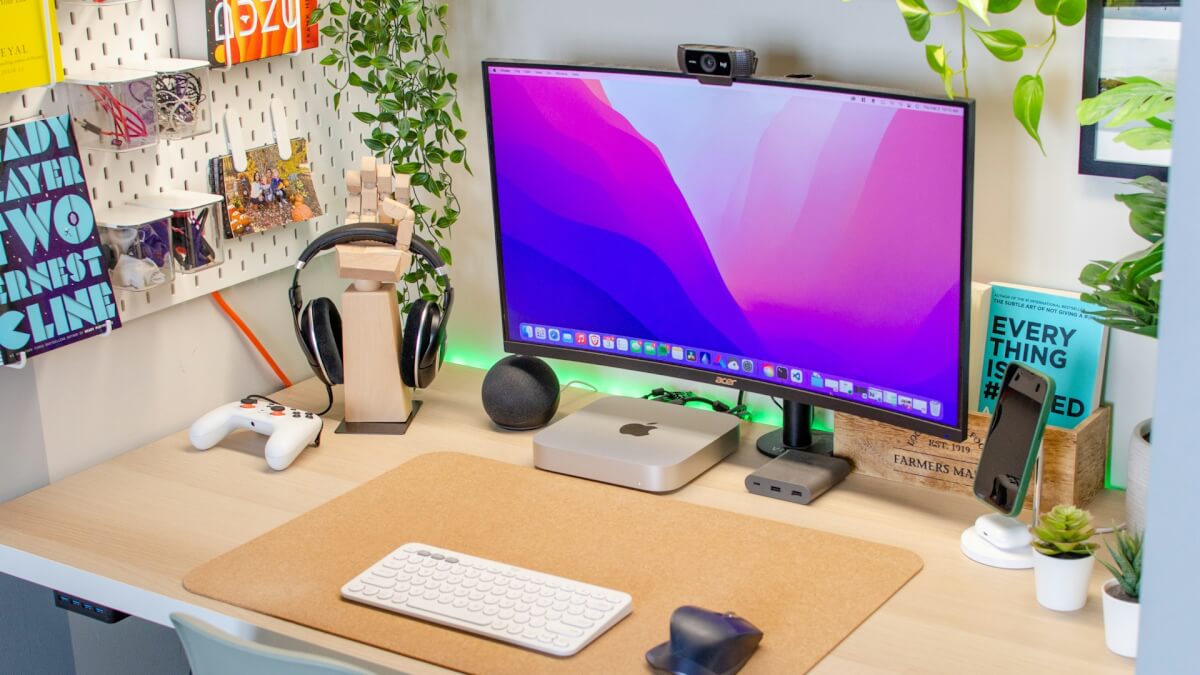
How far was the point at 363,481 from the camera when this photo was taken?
1.65 metres

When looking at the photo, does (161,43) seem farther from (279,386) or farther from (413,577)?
(413,577)

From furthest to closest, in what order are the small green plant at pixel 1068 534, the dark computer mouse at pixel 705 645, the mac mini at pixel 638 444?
the mac mini at pixel 638 444 < the small green plant at pixel 1068 534 < the dark computer mouse at pixel 705 645

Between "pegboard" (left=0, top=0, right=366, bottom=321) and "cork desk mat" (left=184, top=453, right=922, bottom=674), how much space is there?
1.35 ft

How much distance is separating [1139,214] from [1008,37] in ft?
0.83

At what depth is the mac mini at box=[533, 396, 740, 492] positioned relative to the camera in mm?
1595

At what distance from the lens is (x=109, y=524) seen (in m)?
1.55

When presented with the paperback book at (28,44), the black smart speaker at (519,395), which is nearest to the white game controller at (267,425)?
the black smart speaker at (519,395)

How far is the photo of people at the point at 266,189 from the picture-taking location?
1.81 metres

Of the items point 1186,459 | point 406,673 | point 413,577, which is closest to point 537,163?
point 413,577

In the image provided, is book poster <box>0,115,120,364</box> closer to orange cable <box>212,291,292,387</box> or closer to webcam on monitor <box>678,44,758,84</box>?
orange cable <box>212,291,292,387</box>

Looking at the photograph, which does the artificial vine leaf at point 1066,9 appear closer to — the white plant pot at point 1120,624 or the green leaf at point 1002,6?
the green leaf at point 1002,6

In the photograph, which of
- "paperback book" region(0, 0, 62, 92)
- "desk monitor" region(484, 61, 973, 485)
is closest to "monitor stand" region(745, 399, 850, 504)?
"desk monitor" region(484, 61, 973, 485)

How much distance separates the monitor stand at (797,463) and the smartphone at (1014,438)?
19cm

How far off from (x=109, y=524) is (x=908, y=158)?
0.99 m
